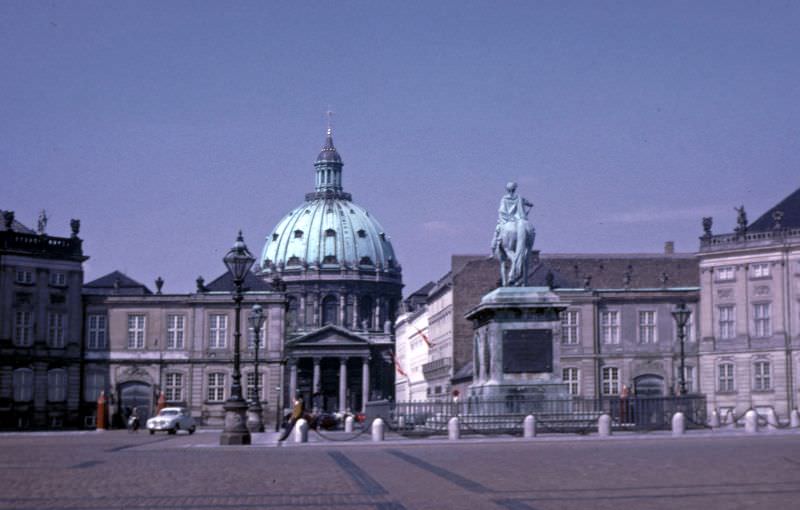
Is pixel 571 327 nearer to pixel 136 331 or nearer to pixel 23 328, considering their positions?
pixel 136 331

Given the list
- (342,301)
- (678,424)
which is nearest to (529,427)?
(678,424)

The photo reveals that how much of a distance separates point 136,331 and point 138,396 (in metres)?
4.36

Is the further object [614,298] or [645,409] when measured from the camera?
[614,298]

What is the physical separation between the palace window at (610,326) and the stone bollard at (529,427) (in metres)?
50.3

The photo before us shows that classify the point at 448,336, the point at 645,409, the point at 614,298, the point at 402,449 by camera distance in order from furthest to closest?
the point at 448,336 < the point at 614,298 < the point at 645,409 < the point at 402,449

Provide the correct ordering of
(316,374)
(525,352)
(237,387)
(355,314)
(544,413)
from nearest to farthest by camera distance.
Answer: (237,387) → (525,352) → (544,413) → (316,374) → (355,314)

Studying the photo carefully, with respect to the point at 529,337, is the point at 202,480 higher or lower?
lower

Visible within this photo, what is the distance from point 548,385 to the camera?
3728 centimetres

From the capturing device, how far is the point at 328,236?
181 m

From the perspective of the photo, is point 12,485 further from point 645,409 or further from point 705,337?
point 705,337

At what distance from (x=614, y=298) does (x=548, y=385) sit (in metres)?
49.3

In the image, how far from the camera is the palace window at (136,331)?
87.8m

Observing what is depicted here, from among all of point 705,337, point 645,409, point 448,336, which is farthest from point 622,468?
point 448,336

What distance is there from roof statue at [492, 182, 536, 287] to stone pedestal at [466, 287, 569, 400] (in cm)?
156
